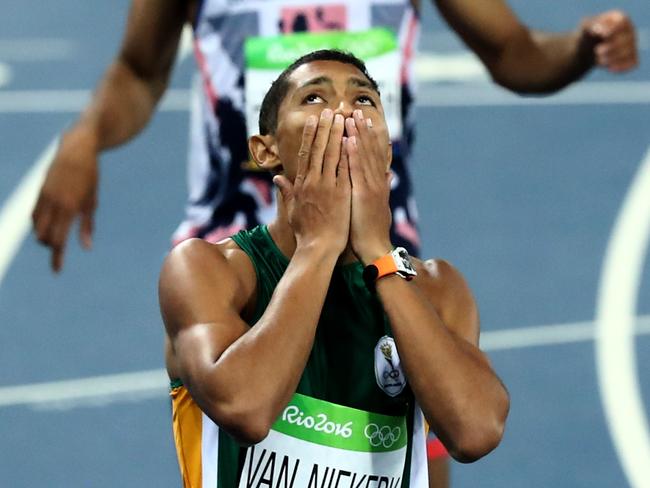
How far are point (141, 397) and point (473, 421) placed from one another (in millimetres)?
3099

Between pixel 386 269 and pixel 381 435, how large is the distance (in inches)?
14.4

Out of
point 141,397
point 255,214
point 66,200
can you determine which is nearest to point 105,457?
point 141,397

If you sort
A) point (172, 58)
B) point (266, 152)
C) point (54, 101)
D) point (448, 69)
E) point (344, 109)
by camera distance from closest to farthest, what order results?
1. point (344, 109)
2. point (266, 152)
3. point (172, 58)
4. point (54, 101)
5. point (448, 69)

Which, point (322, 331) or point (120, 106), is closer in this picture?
point (322, 331)

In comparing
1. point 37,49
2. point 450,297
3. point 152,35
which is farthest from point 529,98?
point 450,297

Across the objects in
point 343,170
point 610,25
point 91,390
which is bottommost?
point 91,390

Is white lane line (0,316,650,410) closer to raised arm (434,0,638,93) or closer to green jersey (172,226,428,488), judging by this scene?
raised arm (434,0,638,93)

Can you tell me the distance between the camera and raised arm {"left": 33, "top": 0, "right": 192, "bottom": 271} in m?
4.20

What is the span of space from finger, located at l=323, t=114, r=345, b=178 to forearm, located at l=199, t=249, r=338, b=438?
0.25 m

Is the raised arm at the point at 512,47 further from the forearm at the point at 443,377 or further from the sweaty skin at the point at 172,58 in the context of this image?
the forearm at the point at 443,377

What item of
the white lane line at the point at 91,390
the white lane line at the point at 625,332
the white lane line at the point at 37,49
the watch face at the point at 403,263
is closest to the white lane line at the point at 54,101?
the white lane line at the point at 37,49

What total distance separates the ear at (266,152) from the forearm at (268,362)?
14.2 inches

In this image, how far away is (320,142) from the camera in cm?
337

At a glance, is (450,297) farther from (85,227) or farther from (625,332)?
(625,332)
